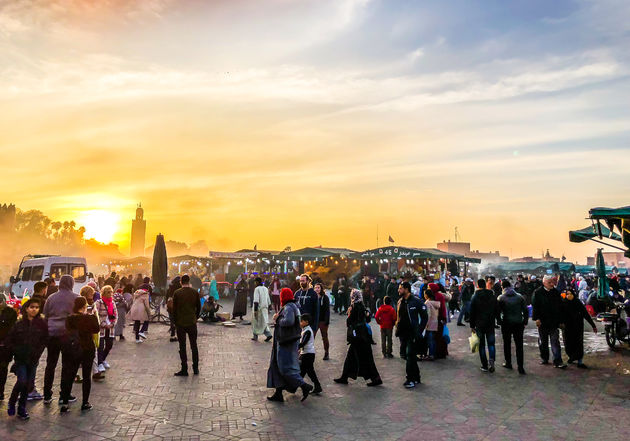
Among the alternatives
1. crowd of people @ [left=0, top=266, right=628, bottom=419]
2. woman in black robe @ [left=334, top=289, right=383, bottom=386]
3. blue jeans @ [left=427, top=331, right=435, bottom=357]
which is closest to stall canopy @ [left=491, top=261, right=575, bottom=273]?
crowd of people @ [left=0, top=266, right=628, bottom=419]

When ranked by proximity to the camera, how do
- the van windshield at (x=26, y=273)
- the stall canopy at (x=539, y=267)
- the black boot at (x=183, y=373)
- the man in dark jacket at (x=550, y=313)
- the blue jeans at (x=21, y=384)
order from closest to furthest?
the blue jeans at (x=21, y=384), the black boot at (x=183, y=373), the man in dark jacket at (x=550, y=313), the van windshield at (x=26, y=273), the stall canopy at (x=539, y=267)

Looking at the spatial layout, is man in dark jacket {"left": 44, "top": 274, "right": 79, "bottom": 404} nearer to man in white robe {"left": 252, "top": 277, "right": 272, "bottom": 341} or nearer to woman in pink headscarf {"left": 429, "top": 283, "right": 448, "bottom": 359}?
man in white robe {"left": 252, "top": 277, "right": 272, "bottom": 341}

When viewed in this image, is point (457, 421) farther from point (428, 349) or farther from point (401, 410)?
point (428, 349)

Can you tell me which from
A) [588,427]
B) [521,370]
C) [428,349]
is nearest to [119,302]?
[428,349]

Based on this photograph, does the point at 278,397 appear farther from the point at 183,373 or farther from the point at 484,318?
the point at 484,318

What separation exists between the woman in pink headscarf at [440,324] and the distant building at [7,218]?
92.4 metres

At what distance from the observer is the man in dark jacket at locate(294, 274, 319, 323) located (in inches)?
366

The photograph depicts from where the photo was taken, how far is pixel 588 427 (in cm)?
597

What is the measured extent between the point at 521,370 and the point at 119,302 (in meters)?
10.5

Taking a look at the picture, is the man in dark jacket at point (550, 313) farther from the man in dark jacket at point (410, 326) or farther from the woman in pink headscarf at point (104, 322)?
the woman in pink headscarf at point (104, 322)

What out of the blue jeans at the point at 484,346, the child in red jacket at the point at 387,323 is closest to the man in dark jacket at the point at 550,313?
the blue jeans at the point at 484,346

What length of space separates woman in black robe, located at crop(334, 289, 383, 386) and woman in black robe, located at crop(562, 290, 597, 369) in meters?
4.66

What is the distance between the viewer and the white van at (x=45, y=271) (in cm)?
1902

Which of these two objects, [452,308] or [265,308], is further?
[452,308]
